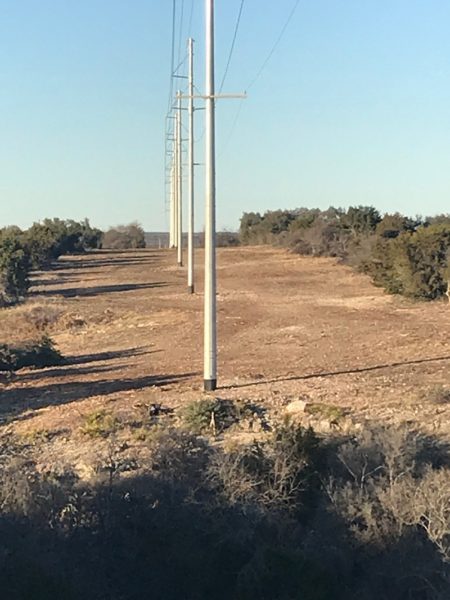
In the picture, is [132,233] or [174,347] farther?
[132,233]

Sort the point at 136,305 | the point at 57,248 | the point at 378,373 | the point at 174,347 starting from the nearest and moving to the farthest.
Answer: the point at 378,373
the point at 174,347
the point at 136,305
the point at 57,248

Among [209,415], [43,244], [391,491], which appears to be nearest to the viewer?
[391,491]

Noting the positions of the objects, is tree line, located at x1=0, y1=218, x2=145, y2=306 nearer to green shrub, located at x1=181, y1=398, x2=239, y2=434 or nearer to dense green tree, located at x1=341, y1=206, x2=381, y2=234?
dense green tree, located at x1=341, y1=206, x2=381, y2=234

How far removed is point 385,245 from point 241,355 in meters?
19.2

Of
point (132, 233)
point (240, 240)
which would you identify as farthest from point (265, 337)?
point (132, 233)

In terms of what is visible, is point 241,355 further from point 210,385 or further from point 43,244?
point 43,244

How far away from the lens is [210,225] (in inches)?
660

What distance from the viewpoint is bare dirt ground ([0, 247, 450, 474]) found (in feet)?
51.2

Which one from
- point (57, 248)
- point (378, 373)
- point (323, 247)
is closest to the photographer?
point (378, 373)

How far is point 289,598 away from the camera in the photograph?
916 cm

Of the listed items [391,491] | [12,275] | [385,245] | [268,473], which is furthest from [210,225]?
[12,275]

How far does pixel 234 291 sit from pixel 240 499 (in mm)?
32210

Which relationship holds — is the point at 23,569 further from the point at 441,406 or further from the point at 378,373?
the point at 378,373

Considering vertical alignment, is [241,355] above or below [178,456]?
below
